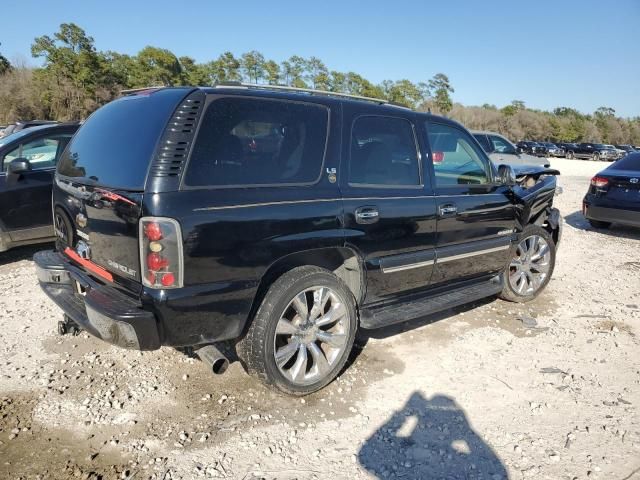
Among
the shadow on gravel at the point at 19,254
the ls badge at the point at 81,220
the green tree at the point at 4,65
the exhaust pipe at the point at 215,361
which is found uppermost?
the green tree at the point at 4,65

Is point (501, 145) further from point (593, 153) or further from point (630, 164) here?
point (593, 153)

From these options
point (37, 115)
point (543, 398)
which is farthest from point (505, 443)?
point (37, 115)

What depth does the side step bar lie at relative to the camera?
3555 mm

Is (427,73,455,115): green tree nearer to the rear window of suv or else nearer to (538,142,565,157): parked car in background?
(538,142,565,157): parked car in background

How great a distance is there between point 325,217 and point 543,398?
203cm

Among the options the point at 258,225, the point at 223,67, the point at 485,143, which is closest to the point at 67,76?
the point at 223,67

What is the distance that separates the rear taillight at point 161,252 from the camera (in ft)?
8.16

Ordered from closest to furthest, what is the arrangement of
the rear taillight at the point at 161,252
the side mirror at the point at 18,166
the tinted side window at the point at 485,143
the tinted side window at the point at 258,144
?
the rear taillight at the point at 161,252 → the tinted side window at the point at 258,144 → the side mirror at the point at 18,166 → the tinted side window at the point at 485,143

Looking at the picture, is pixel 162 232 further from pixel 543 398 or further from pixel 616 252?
pixel 616 252

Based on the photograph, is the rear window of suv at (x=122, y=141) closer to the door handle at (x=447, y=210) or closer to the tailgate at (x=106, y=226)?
the tailgate at (x=106, y=226)

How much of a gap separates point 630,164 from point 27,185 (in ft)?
32.7

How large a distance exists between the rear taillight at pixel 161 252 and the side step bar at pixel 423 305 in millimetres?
1537

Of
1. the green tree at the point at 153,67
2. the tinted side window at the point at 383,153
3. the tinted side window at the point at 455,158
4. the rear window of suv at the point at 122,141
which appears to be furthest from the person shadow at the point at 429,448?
the green tree at the point at 153,67

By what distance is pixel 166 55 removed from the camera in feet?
167
